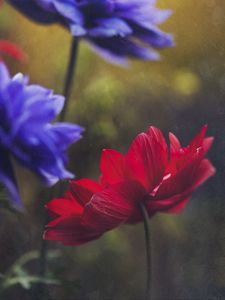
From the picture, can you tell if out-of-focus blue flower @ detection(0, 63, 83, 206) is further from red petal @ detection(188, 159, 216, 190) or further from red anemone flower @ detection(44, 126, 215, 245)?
red petal @ detection(188, 159, 216, 190)

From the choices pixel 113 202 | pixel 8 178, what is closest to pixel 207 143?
pixel 113 202

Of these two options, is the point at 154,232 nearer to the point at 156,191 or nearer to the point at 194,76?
the point at 156,191

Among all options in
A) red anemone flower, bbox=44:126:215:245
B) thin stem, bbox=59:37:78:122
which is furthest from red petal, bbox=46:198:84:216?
thin stem, bbox=59:37:78:122

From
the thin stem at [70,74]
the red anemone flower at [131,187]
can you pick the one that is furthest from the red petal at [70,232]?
the thin stem at [70,74]

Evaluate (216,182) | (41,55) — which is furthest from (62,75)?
(216,182)

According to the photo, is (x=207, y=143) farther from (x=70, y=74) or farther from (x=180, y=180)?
(x=70, y=74)

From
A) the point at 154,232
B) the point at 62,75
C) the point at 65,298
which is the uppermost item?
the point at 62,75
